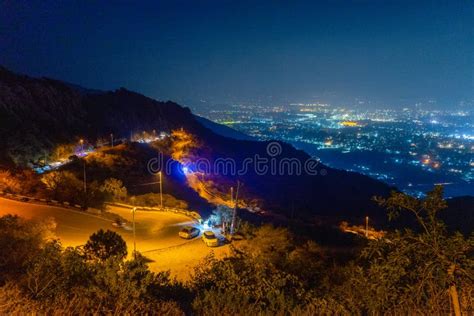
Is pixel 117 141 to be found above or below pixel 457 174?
above

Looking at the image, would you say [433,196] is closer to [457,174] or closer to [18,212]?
[18,212]

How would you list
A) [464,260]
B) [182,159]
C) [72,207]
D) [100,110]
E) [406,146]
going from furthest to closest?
1. [406,146]
2. [100,110]
3. [182,159]
4. [72,207]
5. [464,260]

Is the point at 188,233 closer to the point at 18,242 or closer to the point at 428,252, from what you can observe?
the point at 18,242

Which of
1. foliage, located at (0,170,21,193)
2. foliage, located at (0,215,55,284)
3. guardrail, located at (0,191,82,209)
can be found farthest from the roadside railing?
foliage, located at (0,215,55,284)

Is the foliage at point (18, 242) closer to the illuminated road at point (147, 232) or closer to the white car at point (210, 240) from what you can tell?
the illuminated road at point (147, 232)

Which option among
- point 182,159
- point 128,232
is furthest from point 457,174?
point 128,232

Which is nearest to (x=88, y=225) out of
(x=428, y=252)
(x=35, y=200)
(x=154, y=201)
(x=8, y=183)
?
(x=35, y=200)

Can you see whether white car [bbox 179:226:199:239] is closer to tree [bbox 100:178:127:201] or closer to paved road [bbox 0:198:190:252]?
paved road [bbox 0:198:190:252]
